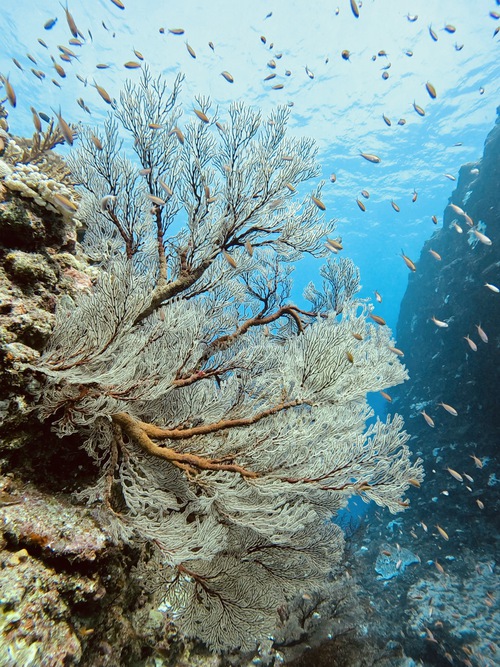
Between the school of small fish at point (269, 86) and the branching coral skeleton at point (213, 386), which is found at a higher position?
the school of small fish at point (269, 86)

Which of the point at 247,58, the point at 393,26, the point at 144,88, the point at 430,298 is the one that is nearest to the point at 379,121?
the point at 393,26

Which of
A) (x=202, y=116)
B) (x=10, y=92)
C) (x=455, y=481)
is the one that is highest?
(x=202, y=116)

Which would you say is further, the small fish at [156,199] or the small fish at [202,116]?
the small fish at [202,116]

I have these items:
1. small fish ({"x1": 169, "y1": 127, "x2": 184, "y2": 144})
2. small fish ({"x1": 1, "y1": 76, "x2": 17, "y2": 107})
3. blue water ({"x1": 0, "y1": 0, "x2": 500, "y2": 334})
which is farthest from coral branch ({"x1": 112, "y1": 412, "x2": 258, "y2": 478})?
blue water ({"x1": 0, "y1": 0, "x2": 500, "y2": 334})

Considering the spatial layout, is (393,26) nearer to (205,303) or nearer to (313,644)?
(205,303)

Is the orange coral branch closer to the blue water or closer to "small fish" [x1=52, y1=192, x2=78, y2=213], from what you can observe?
"small fish" [x1=52, y1=192, x2=78, y2=213]

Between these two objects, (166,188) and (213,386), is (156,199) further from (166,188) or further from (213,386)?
(213,386)

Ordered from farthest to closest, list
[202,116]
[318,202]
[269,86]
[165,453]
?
1. [269,86]
2. [318,202]
3. [202,116]
4. [165,453]

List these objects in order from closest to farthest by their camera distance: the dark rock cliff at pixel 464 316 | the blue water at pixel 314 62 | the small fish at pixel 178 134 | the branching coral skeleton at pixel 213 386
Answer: the branching coral skeleton at pixel 213 386, the small fish at pixel 178 134, the dark rock cliff at pixel 464 316, the blue water at pixel 314 62

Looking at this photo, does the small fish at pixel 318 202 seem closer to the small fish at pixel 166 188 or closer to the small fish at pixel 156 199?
the small fish at pixel 166 188

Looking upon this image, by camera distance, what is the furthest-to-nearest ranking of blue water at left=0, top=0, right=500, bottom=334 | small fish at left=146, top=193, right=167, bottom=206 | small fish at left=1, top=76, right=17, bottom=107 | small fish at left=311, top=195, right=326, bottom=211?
1. blue water at left=0, top=0, right=500, bottom=334
2. small fish at left=311, top=195, right=326, bottom=211
3. small fish at left=146, top=193, right=167, bottom=206
4. small fish at left=1, top=76, right=17, bottom=107

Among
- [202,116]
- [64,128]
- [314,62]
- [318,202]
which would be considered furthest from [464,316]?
[314,62]

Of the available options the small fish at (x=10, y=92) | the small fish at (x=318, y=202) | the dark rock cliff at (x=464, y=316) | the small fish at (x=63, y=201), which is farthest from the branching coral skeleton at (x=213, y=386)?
the dark rock cliff at (x=464, y=316)

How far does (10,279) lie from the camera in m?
2.62
